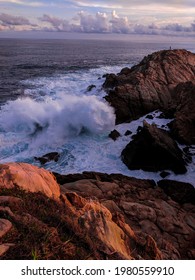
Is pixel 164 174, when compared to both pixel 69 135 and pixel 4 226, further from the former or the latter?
pixel 4 226

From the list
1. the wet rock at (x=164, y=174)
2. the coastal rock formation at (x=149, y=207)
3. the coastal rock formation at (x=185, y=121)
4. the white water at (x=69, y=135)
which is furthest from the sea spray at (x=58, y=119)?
the coastal rock formation at (x=149, y=207)

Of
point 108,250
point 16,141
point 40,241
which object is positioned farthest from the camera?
point 16,141

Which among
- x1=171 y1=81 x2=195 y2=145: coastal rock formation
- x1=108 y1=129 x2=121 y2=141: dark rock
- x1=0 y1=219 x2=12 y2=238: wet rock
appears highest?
x1=0 y1=219 x2=12 y2=238: wet rock

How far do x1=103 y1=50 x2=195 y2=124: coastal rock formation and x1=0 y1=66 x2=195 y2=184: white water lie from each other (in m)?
1.66

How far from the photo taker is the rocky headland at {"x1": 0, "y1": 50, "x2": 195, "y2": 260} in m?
5.92

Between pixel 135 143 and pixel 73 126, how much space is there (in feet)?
25.4

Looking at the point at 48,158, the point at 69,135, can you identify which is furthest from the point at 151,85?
the point at 48,158

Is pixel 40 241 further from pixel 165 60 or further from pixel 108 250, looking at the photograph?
pixel 165 60

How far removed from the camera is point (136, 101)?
29.6 meters

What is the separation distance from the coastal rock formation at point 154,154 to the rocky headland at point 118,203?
0.23ft

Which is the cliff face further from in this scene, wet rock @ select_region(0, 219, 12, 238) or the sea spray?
the sea spray

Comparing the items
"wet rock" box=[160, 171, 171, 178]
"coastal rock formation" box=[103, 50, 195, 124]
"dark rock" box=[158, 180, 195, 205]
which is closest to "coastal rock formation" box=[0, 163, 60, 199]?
"dark rock" box=[158, 180, 195, 205]

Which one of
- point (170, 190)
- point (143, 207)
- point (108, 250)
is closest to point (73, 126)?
point (170, 190)

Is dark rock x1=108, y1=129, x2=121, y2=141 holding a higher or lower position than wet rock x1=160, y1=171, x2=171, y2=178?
higher
